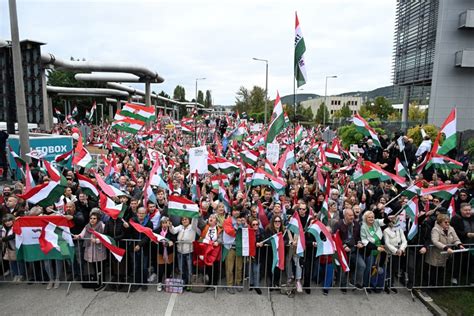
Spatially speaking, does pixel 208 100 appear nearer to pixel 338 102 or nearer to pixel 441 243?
pixel 338 102

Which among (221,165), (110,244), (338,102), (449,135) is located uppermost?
(338,102)

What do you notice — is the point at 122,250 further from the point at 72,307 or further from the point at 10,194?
the point at 10,194

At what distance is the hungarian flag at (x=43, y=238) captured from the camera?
6.16 meters

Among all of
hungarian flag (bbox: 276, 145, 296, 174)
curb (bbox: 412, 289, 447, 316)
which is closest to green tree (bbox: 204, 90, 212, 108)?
hungarian flag (bbox: 276, 145, 296, 174)

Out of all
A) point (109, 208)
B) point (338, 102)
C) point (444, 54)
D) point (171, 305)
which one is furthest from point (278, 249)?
point (338, 102)

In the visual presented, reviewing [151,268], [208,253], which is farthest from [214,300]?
[151,268]

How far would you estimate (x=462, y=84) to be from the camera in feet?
88.8

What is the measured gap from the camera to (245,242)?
6387 mm

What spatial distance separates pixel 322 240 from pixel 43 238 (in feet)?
16.4

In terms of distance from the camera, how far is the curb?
19.5 ft

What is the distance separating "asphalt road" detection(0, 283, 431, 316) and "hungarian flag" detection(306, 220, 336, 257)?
0.94 m

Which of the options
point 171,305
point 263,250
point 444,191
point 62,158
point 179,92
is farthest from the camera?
point 179,92

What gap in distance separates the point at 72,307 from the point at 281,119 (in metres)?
7.00

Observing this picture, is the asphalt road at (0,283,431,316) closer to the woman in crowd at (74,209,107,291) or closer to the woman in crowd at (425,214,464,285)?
the woman in crowd at (74,209,107,291)
